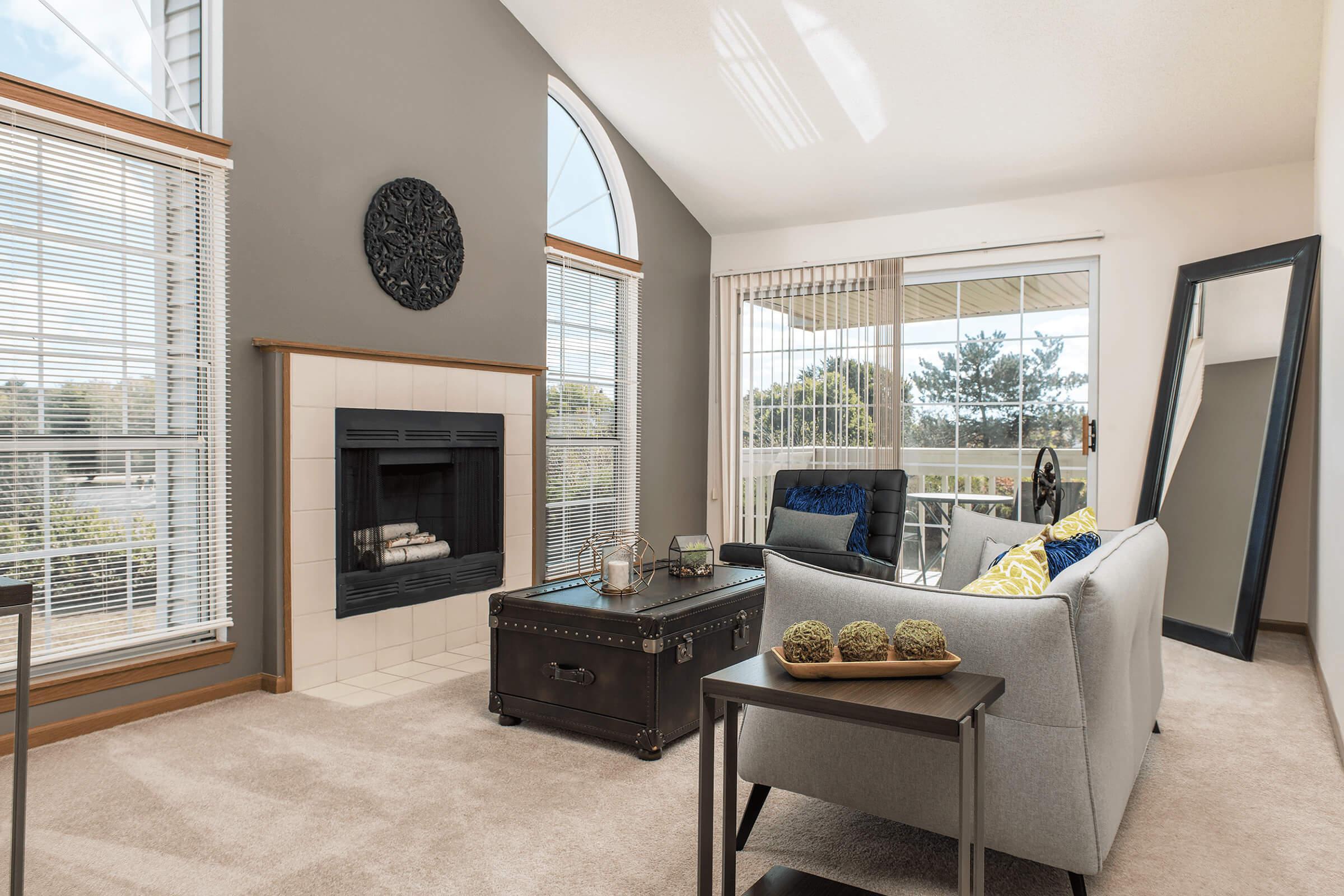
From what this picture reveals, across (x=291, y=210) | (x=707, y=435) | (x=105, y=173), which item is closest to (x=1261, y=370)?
(x=707, y=435)

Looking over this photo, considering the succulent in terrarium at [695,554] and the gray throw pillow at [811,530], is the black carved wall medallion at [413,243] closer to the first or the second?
the succulent in terrarium at [695,554]

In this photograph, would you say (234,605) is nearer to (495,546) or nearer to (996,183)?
(495,546)

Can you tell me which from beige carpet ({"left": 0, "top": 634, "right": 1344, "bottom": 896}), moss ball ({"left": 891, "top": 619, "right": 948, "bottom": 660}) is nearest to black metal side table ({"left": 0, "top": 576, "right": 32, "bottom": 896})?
beige carpet ({"left": 0, "top": 634, "right": 1344, "bottom": 896})

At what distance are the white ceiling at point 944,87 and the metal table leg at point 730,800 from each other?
11.3 ft

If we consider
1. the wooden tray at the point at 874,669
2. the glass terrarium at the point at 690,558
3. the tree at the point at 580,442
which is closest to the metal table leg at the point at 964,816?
the wooden tray at the point at 874,669

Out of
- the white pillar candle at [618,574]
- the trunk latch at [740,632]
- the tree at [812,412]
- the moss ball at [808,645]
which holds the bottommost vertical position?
the trunk latch at [740,632]

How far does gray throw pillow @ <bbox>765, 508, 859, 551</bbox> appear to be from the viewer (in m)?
4.46

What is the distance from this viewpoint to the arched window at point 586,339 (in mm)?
4891

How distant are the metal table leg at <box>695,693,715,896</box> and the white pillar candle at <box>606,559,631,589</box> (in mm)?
1454

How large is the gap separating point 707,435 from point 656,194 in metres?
1.71

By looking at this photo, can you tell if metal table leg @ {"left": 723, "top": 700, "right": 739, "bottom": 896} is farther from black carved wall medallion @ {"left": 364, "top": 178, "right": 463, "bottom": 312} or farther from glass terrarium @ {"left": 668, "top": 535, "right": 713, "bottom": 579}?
black carved wall medallion @ {"left": 364, "top": 178, "right": 463, "bottom": 312}

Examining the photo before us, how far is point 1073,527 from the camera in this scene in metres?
2.45

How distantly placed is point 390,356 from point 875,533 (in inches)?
104

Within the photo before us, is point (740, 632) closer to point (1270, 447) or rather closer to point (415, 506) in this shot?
point (415, 506)
